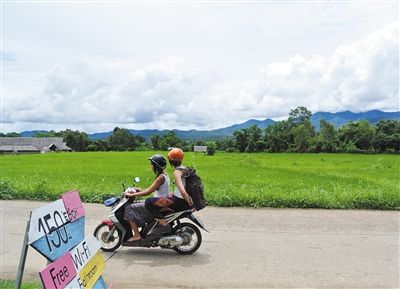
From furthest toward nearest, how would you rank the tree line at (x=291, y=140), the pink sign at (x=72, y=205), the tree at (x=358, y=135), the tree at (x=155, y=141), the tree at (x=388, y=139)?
the tree at (x=155, y=141), the tree at (x=358, y=135), the tree line at (x=291, y=140), the tree at (x=388, y=139), the pink sign at (x=72, y=205)

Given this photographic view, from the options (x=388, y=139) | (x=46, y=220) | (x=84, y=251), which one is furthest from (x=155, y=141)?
(x=46, y=220)

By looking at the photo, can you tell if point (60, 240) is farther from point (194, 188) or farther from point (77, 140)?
point (77, 140)

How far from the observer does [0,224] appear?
7.61m

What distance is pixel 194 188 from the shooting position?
5.59 meters

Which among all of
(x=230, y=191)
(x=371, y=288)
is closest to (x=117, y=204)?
(x=371, y=288)

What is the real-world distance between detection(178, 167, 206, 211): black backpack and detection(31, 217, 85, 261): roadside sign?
2.27 meters

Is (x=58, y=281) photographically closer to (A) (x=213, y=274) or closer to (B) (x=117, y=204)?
(A) (x=213, y=274)

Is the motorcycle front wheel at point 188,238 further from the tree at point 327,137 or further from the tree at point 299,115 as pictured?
the tree at point 299,115

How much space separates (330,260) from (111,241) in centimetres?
315

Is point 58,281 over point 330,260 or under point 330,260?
over

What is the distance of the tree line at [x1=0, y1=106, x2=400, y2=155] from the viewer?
61.9 m

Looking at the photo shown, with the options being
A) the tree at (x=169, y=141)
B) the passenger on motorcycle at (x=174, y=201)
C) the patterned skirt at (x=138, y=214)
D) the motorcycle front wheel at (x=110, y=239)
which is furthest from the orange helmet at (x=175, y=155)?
the tree at (x=169, y=141)

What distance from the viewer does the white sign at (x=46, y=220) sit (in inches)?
107

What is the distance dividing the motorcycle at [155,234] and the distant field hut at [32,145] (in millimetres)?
91542
